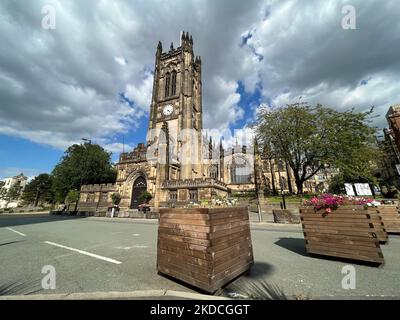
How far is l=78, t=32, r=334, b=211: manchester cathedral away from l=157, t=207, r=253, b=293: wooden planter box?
692 inches

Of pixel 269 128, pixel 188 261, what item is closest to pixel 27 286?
pixel 188 261

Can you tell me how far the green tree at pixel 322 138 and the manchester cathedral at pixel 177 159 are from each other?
4.06m

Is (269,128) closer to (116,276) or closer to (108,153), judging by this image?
(116,276)

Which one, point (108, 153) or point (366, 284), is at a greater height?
point (108, 153)

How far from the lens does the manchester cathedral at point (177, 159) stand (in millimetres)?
25094

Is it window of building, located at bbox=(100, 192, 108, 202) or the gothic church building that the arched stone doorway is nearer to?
the gothic church building

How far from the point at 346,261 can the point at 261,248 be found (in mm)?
2115

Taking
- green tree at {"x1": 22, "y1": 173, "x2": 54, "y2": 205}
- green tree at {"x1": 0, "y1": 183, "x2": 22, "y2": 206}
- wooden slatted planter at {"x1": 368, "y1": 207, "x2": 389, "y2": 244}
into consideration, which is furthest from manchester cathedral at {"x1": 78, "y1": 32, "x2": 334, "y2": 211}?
green tree at {"x1": 0, "y1": 183, "x2": 22, "y2": 206}

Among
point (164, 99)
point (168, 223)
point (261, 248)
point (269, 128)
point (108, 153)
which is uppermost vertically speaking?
point (164, 99)

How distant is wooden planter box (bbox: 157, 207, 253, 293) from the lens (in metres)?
2.67

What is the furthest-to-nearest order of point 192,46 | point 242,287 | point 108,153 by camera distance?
point 108,153 < point 192,46 < point 242,287

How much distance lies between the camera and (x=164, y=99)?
35.8 m

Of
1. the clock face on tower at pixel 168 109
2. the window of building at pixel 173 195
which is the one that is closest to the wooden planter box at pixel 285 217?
the window of building at pixel 173 195
